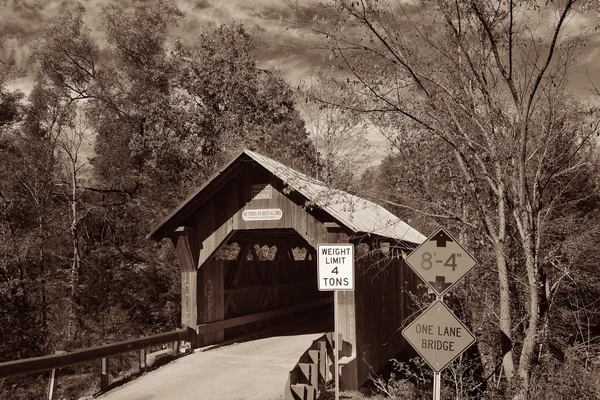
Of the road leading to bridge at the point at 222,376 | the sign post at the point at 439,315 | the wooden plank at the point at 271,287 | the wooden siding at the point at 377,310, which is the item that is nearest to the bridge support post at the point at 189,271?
the road leading to bridge at the point at 222,376

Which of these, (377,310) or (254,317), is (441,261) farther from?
(254,317)

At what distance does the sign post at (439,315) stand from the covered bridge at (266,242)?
2760 mm

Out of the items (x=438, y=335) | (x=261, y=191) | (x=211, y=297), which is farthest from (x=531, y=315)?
(x=211, y=297)

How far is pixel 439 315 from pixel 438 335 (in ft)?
0.75

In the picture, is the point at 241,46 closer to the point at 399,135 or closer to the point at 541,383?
the point at 399,135

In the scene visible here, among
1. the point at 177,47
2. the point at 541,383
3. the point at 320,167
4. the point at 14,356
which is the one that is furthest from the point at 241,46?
the point at 541,383

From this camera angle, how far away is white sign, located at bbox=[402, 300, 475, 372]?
6.04 m

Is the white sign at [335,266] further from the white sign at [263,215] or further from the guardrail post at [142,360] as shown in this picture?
the guardrail post at [142,360]

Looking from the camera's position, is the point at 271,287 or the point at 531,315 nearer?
the point at 531,315

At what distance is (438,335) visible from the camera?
6.17m

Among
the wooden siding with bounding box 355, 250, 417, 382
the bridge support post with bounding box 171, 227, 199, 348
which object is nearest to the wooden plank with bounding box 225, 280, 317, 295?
the bridge support post with bounding box 171, 227, 199, 348

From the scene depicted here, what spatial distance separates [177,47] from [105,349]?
22.0 metres

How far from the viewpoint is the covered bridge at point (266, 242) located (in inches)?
421

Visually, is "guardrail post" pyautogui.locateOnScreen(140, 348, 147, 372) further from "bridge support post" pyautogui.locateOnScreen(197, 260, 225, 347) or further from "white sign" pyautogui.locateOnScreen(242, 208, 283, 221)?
"white sign" pyautogui.locateOnScreen(242, 208, 283, 221)
